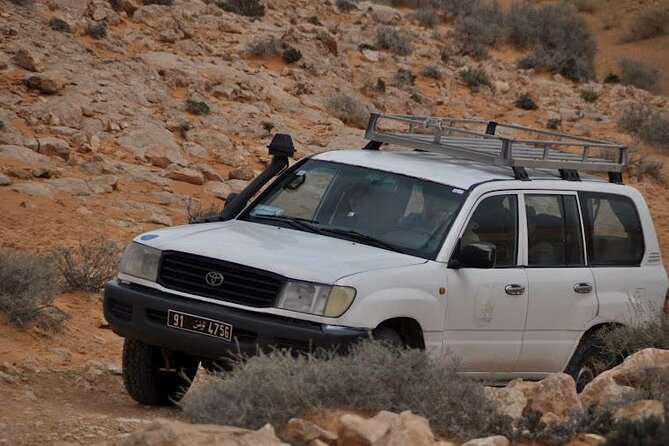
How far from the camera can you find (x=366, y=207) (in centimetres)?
856

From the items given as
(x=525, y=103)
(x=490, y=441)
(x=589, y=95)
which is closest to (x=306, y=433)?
(x=490, y=441)

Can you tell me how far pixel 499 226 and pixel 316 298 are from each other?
1.67 metres

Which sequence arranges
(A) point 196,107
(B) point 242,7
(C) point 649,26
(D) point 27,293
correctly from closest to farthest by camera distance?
(D) point 27,293 → (A) point 196,107 → (B) point 242,7 → (C) point 649,26

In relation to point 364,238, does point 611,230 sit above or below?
above

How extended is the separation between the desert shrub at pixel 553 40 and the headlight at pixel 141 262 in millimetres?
23419

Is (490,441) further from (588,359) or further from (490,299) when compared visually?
(588,359)

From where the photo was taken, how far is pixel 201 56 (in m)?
21.1

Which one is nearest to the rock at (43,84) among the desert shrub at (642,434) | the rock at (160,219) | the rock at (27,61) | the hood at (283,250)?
the rock at (27,61)

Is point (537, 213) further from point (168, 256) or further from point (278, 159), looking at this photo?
point (168, 256)

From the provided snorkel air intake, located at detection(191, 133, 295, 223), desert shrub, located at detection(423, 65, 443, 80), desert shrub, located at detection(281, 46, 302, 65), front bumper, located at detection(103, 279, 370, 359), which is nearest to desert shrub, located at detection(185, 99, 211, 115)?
desert shrub, located at detection(281, 46, 302, 65)

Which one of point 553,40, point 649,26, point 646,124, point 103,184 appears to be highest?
point 649,26

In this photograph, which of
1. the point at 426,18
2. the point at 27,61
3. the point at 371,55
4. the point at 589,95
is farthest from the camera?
the point at 426,18

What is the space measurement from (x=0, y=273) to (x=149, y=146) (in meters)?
6.88

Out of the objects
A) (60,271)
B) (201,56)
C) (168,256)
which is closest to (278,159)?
(168,256)
